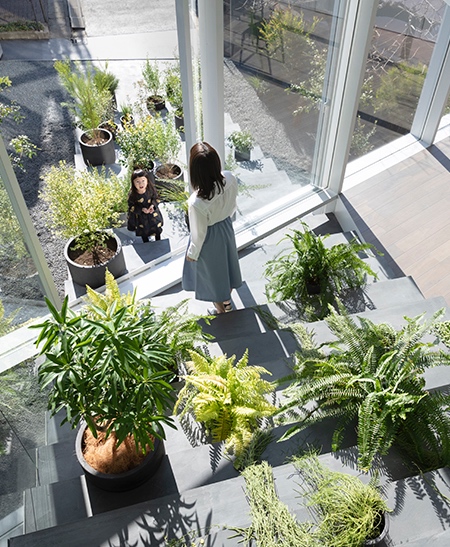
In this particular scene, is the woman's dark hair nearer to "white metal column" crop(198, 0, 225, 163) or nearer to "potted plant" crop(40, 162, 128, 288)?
"white metal column" crop(198, 0, 225, 163)

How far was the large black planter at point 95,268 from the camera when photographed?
174 inches

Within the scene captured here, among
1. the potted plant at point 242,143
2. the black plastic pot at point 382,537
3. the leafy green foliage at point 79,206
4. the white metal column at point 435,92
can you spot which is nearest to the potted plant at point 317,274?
the potted plant at point 242,143

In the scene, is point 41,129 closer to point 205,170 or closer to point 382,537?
point 205,170

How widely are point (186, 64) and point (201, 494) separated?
2619mm

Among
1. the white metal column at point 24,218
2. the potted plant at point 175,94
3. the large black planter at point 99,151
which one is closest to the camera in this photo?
the white metal column at point 24,218

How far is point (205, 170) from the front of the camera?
9.95 ft

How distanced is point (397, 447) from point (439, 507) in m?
0.37

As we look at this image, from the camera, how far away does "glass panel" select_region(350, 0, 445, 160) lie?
177 inches

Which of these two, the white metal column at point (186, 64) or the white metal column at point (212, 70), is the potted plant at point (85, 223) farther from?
the white metal column at point (212, 70)

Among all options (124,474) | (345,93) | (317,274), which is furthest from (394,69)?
(124,474)

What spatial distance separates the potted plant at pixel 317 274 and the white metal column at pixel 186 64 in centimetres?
112

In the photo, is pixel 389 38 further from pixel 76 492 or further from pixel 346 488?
pixel 76 492

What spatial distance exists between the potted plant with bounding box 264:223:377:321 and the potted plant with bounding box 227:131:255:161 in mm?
897

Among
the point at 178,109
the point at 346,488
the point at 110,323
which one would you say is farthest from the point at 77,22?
the point at 346,488
